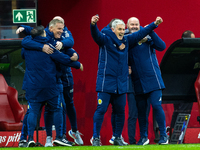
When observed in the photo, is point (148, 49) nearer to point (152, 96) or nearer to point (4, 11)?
point (152, 96)

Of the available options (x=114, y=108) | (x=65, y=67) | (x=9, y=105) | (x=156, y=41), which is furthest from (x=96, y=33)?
(x=9, y=105)

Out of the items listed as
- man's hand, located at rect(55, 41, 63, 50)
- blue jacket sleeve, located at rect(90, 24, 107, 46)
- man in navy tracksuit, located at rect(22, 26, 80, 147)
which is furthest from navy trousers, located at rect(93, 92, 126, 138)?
man's hand, located at rect(55, 41, 63, 50)

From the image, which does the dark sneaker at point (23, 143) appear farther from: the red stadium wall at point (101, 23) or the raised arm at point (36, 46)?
the red stadium wall at point (101, 23)

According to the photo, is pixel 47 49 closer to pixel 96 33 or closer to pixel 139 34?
pixel 96 33

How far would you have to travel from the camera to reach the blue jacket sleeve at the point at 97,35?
5.86 meters

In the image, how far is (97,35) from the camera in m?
5.91

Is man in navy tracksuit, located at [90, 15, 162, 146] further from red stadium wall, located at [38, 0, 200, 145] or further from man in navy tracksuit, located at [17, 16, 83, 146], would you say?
red stadium wall, located at [38, 0, 200, 145]

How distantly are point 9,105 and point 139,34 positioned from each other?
292cm

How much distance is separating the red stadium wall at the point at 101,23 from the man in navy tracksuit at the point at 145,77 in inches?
78.2

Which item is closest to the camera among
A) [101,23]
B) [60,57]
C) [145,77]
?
[60,57]

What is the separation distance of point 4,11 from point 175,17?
389 centimetres

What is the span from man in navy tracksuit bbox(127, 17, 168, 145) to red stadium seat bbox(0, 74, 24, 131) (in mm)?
2390

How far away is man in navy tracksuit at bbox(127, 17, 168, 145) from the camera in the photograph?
20.7ft

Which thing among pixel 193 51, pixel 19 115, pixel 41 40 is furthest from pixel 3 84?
pixel 193 51
